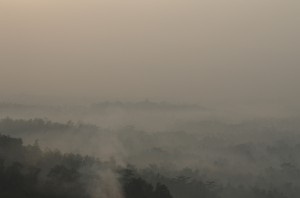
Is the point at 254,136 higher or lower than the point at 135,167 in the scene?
higher

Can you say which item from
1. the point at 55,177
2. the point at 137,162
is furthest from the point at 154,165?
the point at 55,177

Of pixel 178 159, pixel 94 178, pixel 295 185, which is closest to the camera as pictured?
pixel 94 178

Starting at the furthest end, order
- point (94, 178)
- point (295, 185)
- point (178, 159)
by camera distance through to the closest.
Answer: point (295, 185), point (178, 159), point (94, 178)

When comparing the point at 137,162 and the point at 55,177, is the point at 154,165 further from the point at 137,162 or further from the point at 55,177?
the point at 55,177

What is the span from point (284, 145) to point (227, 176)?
0.83 m

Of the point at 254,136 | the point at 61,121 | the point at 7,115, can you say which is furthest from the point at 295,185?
the point at 7,115

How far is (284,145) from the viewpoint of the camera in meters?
5.21

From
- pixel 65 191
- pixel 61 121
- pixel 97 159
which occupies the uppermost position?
pixel 61 121

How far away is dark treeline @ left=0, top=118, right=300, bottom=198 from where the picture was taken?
4551 mm

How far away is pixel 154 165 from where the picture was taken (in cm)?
470

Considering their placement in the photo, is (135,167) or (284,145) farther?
(284,145)

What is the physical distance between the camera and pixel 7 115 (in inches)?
180

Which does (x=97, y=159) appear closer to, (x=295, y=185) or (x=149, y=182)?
(x=149, y=182)

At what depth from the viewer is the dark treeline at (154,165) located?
4551mm
